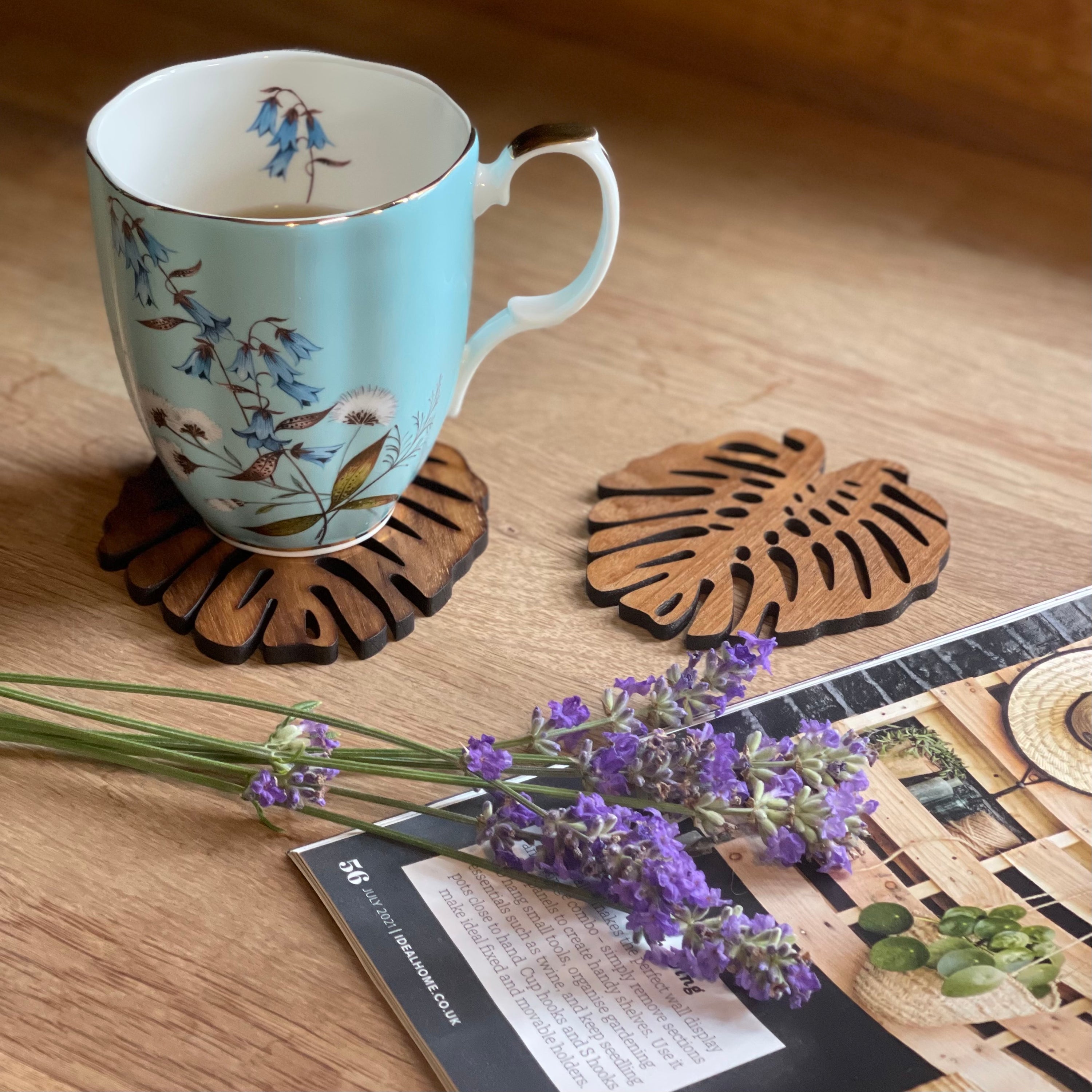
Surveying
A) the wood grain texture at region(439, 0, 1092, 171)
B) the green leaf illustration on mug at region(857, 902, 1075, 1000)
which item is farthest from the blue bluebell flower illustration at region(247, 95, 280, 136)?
the wood grain texture at region(439, 0, 1092, 171)

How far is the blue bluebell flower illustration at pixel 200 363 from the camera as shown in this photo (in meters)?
0.53

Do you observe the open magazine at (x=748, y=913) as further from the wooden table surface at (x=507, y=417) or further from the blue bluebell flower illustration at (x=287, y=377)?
the blue bluebell flower illustration at (x=287, y=377)

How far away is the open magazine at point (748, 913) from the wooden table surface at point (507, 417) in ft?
0.06

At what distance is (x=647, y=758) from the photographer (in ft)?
1.57

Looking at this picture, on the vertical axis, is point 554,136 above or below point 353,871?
above

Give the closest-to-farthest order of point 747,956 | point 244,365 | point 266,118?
1. point 747,956
2. point 244,365
3. point 266,118

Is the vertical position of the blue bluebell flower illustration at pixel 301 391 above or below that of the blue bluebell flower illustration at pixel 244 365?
below

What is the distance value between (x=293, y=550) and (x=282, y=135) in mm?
218

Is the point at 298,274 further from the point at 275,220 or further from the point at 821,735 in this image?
the point at 821,735

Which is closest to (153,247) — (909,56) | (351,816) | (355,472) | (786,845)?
(355,472)

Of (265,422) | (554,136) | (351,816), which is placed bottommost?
(351,816)

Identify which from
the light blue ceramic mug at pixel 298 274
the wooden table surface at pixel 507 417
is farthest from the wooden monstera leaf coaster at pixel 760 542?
the light blue ceramic mug at pixel 298 274

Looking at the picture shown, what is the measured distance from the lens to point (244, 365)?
530 millimetres

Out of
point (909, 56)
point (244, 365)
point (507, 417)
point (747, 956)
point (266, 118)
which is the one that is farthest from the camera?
point (909, 56)
